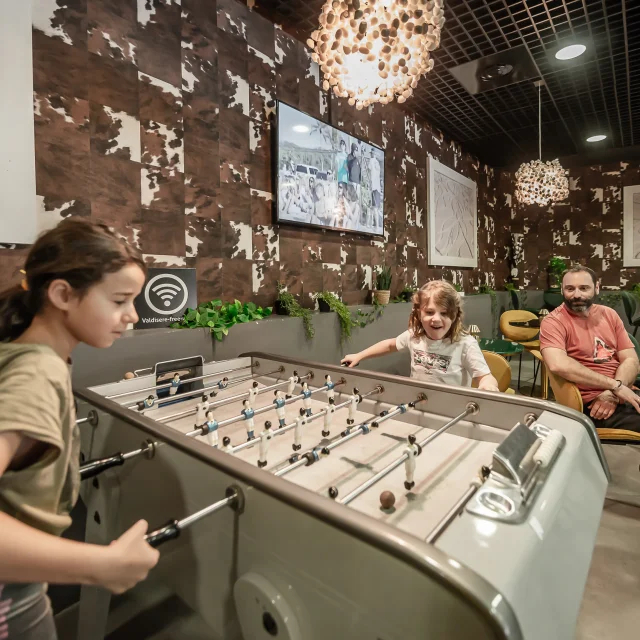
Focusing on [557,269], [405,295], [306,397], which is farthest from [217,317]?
[557,269]

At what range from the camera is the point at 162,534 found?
0.78 metres

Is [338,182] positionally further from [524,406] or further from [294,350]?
[524,406]

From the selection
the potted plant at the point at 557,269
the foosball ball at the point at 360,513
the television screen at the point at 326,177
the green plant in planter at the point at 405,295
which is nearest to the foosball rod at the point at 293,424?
the foosball ball at the point at 360,513

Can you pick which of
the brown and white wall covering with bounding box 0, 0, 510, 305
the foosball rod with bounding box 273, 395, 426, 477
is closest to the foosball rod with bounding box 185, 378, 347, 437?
the foosball rod with bounding box 273, 395, 426, 477

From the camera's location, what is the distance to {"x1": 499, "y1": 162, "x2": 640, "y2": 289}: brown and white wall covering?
269 inches

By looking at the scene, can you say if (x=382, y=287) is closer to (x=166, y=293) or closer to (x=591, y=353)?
(x=591, y=353)

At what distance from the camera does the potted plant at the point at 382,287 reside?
4145mm

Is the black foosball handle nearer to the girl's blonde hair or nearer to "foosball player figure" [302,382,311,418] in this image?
"foosball player figure" [302,382,311,418]

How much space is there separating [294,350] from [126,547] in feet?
7.67

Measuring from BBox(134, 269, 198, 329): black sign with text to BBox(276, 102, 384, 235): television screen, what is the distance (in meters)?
1.02

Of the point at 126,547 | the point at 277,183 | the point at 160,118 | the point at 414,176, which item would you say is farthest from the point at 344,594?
the point at 414,176

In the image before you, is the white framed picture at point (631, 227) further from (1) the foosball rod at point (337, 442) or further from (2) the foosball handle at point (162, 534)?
(2) the foosball handle at point (162, 534)

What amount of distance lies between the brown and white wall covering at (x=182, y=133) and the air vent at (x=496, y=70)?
1.07m

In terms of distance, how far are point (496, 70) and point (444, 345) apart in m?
3.27
